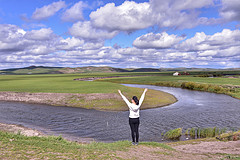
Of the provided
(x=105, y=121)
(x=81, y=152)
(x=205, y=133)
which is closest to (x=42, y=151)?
(x=81, y=152)

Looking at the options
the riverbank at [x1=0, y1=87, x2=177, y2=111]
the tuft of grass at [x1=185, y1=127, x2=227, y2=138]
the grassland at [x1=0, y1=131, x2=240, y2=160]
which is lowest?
the tuft of grass at [x1=185, y1=127, x2=227, y2=138]

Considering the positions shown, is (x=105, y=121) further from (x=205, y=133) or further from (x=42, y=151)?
(x=42, y=151)

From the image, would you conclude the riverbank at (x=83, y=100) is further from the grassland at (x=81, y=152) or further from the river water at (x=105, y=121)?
the grassland at (x=81, y=152)

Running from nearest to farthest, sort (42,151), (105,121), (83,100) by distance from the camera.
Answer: (42,151)
(105,121)
(83,100)

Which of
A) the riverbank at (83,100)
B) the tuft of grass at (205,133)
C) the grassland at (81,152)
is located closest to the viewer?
the grassland at (81,152)

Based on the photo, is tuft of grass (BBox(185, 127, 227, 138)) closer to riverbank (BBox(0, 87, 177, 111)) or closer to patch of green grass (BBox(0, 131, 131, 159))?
patch of green grass (BBox(0, 131, 131, 159))

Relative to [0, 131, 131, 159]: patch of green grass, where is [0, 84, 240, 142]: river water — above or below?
below

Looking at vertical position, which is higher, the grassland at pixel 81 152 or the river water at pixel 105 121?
the grassland at pixel 81 152

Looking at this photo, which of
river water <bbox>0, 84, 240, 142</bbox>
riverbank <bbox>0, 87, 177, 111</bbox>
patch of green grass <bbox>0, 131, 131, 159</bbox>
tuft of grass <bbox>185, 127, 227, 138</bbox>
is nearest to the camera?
patch of green grass <bbox>0, 131, 131, 159</bbox>

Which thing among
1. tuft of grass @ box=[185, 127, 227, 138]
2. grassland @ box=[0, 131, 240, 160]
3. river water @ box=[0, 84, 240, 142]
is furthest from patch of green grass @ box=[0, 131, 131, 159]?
tuft of grass @ box=[185, 127, 227, 138]

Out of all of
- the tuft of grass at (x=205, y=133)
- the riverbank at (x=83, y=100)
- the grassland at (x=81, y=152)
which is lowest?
the tuft of grass at (x=205, y=133)

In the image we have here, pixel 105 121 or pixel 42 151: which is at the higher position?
pixel 42 151

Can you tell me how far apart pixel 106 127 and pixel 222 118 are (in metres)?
20.4

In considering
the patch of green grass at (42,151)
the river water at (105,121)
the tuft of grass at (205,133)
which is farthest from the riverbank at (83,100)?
the patch of green grass at (42,151)
